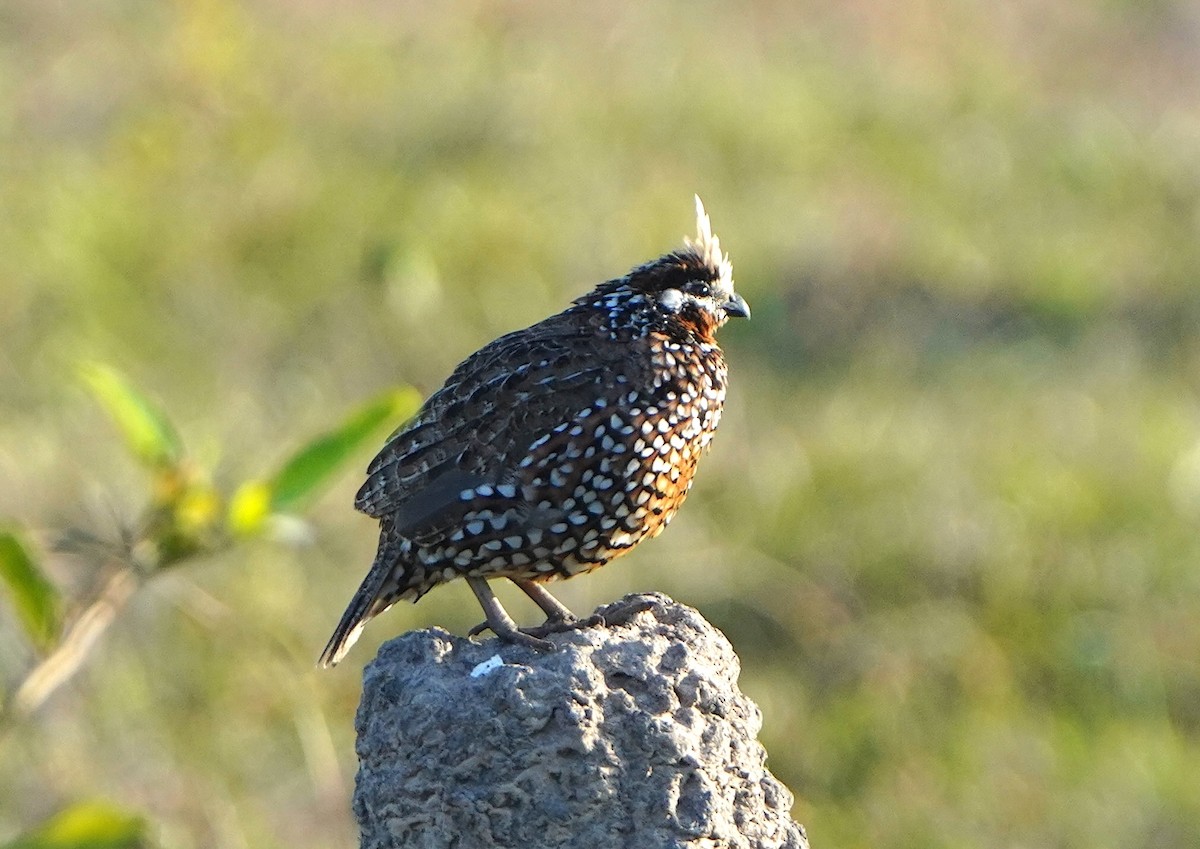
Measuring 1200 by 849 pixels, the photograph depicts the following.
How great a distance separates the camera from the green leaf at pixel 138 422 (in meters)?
5.48

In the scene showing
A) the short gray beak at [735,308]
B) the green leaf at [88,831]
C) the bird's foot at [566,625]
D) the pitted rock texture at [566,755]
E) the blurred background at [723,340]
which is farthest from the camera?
the blurred background at [723,340]

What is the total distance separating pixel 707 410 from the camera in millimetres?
5660

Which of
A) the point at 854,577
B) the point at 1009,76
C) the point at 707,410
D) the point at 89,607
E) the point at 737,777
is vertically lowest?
the point at 737,777

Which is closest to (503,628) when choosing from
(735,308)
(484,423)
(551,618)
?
(551,618)

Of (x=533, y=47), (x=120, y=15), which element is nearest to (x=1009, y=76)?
(x=533, y=47)

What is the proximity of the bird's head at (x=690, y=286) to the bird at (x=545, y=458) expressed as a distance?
0.04 m

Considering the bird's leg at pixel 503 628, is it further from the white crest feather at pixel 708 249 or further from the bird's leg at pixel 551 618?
the white crest feather at pixel 708 249

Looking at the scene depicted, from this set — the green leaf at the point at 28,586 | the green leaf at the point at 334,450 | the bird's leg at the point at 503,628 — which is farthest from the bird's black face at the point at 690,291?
the green leaf at the point at 28,586

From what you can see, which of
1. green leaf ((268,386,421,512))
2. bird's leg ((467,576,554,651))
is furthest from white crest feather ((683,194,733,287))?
bird's leg ((467,576,554,651))

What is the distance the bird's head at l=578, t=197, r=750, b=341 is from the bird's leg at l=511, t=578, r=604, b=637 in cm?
88

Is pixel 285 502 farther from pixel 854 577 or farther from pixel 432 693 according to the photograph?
pixel 854 577

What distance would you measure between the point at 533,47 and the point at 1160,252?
16.0 feet

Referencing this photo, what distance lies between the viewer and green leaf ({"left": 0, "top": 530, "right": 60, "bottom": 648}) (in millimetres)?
5051

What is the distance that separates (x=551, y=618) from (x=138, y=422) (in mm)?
1318
